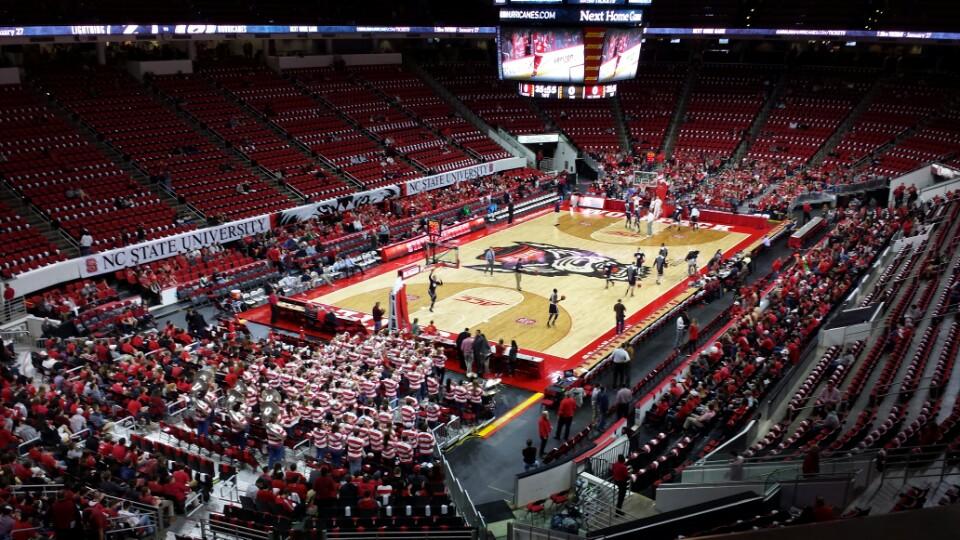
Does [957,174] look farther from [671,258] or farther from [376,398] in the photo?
[376,398]

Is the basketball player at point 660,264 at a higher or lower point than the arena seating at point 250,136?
lower

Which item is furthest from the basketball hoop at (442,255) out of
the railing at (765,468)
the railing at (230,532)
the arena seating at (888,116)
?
the arena seating at (888,116)

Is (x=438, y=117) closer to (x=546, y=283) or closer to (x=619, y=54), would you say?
(x=619, y=54)

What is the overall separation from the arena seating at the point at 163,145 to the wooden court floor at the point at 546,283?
752 cm

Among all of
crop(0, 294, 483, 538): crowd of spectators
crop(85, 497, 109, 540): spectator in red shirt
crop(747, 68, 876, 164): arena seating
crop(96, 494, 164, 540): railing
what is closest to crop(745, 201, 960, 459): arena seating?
crop(0, 294, 483, 538): crowd of spectators

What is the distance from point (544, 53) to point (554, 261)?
7818 millimetres

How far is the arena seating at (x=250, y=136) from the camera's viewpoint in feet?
119

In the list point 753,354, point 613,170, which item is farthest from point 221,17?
point 753,354

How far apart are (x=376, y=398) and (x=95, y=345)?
824 centimetres

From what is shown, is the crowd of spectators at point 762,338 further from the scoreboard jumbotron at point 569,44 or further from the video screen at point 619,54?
the scoreboard jumbotron at point 569,44

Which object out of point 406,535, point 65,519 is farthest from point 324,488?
point 65,519

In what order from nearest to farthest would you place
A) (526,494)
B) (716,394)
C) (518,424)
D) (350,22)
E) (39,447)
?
(526,494) → (39,447) → (716,394) → (518,424) → (350,22)

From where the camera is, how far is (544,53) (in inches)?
1179

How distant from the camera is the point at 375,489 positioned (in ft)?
43.7
